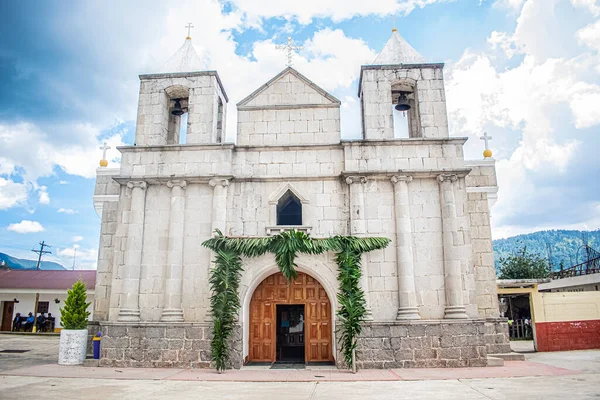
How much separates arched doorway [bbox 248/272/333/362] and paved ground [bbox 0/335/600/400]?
1634 mm

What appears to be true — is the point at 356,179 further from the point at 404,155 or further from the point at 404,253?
the point at 404,253

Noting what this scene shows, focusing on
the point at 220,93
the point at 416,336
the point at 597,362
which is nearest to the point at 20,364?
the point at 220,93

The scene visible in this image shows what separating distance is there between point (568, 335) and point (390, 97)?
1266cm

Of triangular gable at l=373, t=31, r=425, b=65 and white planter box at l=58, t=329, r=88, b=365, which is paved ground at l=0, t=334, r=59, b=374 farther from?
triangular gable at l=373, t=31, r=425, b=65

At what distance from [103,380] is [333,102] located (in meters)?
11.5

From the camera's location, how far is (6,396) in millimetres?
9492

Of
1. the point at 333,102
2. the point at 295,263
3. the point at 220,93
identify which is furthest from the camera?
the point at 220,93

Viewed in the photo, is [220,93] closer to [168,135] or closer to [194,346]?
[168,135]

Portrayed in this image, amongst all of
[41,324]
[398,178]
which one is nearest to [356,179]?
[398,178]

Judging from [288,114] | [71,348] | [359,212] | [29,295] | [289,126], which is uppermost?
[288,114]

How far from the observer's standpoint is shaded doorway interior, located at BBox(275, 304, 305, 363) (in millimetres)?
16031

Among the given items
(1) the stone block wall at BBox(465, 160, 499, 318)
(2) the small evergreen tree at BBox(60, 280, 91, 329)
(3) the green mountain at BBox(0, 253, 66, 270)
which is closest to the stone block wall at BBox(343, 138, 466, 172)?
(1) the stone block wall at BBox(465, 160, 499, 318)

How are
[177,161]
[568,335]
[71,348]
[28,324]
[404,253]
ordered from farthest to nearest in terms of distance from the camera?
[28,324], [568,335], [177,161], [71,348], [404,253]

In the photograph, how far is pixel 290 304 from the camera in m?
15.3
